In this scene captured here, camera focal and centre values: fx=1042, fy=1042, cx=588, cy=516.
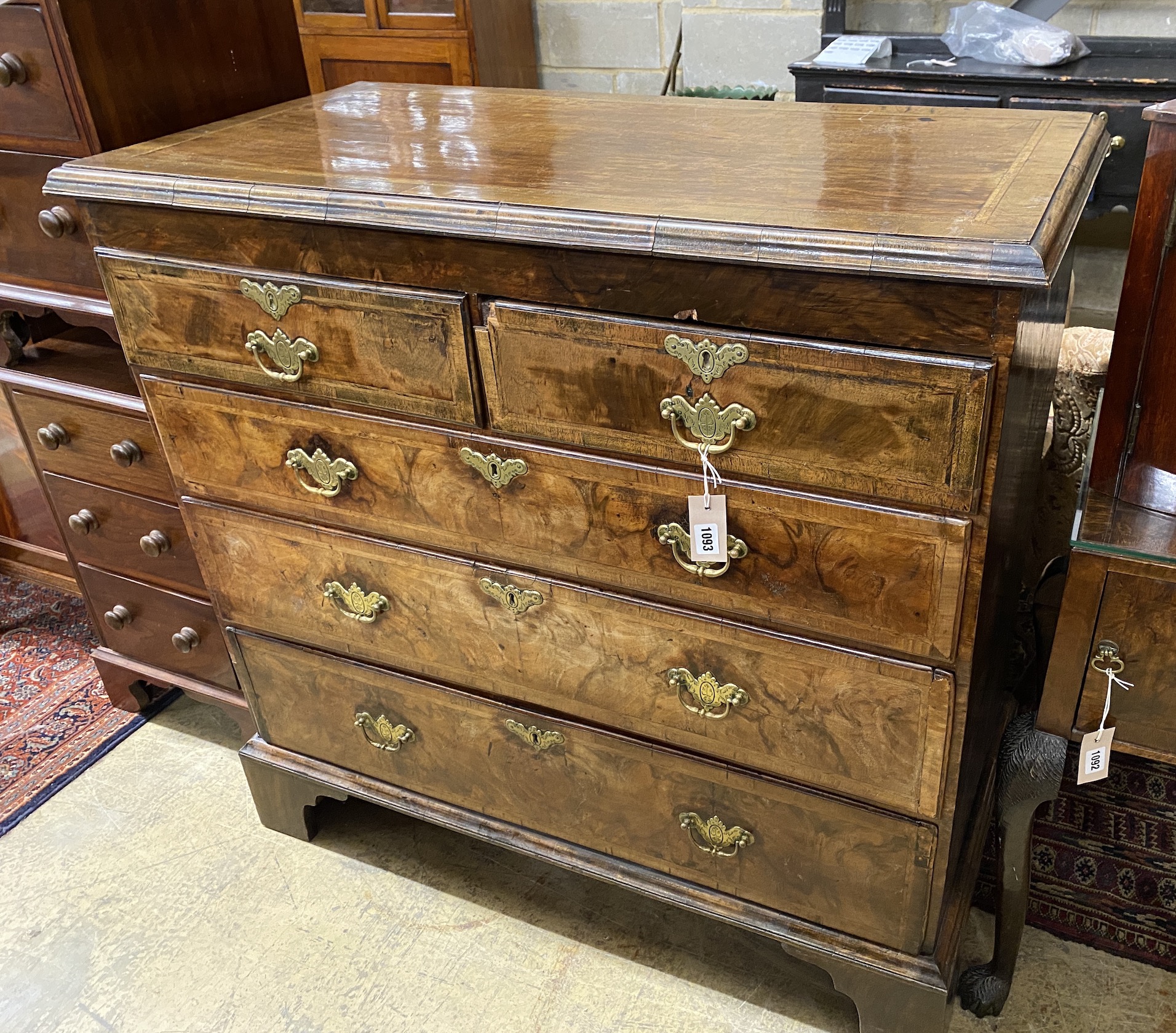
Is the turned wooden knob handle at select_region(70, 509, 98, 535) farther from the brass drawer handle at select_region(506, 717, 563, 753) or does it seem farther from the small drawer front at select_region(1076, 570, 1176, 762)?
the small drawer front at select_region(1076, 570, 1176, 762)

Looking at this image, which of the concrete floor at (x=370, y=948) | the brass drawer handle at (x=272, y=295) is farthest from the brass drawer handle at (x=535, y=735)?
the brass drawer handle at (x=272, y=295)

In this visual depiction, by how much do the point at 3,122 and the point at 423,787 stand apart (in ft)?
3.91

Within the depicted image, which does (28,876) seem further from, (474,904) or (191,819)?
(474,904)

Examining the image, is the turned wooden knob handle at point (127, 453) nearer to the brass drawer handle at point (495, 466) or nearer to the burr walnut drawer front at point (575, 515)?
the burr walnut drawer front at point (575, 515)

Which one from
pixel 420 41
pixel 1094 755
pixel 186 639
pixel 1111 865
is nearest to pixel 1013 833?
pixel 1094 755

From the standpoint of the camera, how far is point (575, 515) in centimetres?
123

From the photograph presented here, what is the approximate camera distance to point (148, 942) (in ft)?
5.40

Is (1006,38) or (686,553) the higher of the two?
(1006,38)

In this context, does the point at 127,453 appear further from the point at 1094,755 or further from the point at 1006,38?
the point at 1006,38

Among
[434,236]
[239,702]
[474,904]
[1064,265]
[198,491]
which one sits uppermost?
[434,236]

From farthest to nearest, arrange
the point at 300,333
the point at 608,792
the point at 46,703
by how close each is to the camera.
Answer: the point at 46,703
the point at 608,792
the point at 300,333

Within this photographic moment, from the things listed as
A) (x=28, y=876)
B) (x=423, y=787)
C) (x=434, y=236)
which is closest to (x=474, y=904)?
(x=423, y=787)

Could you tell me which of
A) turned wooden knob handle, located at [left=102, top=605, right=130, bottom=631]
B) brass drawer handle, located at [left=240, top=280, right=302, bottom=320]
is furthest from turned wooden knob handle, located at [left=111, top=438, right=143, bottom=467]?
brass drawer handle, located at [left=240, top=280, right=302, bottom=320]

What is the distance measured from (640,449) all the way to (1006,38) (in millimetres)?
2318
